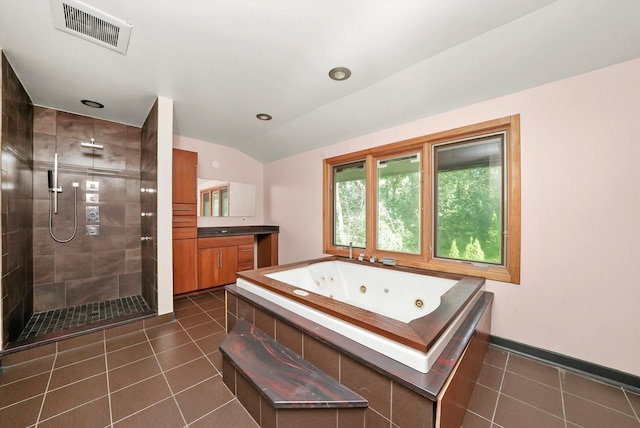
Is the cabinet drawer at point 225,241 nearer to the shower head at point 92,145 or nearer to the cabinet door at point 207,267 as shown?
the cabinet door at point 207,267

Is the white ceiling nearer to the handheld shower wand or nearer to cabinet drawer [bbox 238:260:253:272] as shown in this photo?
the handheld shower wand

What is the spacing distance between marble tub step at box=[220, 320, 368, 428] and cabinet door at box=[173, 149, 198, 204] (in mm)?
2280

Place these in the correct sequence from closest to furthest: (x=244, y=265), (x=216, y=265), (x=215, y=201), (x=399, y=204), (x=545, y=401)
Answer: (x=545, y=401) < (x=399, y=204) < (x=216, y=265) < (x=244, y=265) < (x=215, y=201)

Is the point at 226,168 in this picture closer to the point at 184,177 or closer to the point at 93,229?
the point at 184,177

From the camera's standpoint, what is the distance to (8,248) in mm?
1846

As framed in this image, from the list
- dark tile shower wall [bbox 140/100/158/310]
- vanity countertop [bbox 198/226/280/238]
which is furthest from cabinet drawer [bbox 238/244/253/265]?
dark tile shower wall [bbox 140/100/158/310]

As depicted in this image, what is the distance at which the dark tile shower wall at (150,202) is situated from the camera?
247 centimetres

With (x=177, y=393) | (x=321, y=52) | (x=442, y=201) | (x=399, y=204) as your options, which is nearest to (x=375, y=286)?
(x=399, y=204)

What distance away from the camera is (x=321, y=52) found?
5.84ft

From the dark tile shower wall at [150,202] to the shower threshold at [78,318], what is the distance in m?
0.17

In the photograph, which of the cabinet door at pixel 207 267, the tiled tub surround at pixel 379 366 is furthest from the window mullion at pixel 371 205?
the cabinet door at pixel 207 267

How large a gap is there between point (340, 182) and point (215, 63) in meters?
2.05

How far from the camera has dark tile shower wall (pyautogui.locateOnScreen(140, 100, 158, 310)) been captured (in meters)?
2.47

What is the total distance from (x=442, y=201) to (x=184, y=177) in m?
3.27
